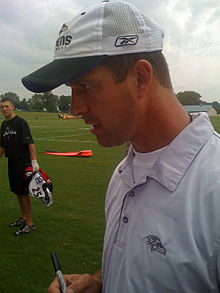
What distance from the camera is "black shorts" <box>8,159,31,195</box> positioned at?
17.5ft

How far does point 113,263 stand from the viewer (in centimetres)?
137

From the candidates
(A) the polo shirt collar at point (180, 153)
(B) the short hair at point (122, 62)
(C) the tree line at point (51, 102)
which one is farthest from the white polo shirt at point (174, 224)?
(C) the tree line at point (51, 102)

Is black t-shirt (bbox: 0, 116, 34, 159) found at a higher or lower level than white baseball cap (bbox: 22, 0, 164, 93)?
lower

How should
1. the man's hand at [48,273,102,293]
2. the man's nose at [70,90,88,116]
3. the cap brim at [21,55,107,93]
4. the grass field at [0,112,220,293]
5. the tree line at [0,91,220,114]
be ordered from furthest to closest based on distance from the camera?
the tree line at [0,91,220,114], the grass field at [0,112,220,293], the man's hand at [48,273,102,293], the man's nose at [70,90,88,116], the cap brim at [21,55,107,93]

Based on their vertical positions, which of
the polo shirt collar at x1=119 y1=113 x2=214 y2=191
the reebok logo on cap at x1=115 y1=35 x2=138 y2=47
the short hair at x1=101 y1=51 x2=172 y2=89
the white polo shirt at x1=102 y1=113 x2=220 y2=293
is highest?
the reebok logo on cap at x1=115 y1=35 x2=138 y2=47

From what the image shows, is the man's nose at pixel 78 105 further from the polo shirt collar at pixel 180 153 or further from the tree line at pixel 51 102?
the tree line at pixel 51 102

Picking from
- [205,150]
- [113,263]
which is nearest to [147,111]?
[205,150]

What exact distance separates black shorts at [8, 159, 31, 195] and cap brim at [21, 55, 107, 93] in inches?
166

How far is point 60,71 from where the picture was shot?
4.13ft

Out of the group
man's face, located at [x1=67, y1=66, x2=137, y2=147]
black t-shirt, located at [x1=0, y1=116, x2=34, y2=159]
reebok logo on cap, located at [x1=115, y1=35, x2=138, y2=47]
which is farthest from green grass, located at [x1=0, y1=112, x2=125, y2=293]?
reebok logo on cap, located at [x1=115, y1=35, x2=138, y2=47]

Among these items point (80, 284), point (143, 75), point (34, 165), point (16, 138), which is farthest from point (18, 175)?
point (143, 75)

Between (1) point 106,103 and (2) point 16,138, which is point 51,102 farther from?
(1) point 106,103

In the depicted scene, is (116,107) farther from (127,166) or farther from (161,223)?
(161,223)

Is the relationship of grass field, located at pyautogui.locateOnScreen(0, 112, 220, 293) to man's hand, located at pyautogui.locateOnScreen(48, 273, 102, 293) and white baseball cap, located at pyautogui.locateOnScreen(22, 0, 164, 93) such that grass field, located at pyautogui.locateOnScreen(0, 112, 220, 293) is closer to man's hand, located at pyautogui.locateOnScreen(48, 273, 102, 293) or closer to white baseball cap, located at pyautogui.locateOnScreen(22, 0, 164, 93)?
man's hand, located at pyautogui.locateOnScreen(48, 273, 102, 293)
